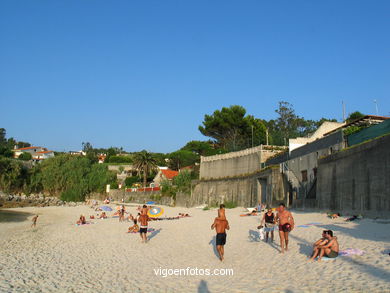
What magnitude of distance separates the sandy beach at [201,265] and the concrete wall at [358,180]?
1.37m

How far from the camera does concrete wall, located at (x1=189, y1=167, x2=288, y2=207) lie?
87.2 ft

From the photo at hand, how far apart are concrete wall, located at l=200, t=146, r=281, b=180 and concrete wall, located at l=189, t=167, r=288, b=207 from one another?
5.36ft

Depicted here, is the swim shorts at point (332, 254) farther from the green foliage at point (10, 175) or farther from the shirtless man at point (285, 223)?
the green foliage at point (10, 175)

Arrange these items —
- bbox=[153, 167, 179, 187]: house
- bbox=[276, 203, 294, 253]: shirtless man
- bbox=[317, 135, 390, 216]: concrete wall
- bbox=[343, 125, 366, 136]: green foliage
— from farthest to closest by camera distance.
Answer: bbox=[153, 167, 179, 187]: house
bbox=[343, 125, 366, 136]: green foliage
bbox=[317, 135, 390, 216]: concrete wall
bbox=[276, 203, 294, 253]: shirtless man

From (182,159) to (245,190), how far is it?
1630 inches

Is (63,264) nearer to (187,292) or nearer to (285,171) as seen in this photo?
(187,292)

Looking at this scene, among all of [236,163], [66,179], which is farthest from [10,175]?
[236,163]

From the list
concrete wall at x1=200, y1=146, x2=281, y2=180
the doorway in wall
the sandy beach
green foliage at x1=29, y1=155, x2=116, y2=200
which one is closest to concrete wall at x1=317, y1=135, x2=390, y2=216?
the sandy beach

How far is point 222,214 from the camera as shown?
9477 mm

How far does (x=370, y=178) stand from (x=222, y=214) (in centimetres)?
941

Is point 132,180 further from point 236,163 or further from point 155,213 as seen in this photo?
point 155,213

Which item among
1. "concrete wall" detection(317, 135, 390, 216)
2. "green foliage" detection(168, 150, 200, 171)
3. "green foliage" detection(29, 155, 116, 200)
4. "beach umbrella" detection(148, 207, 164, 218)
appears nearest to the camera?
"concrete wall" detection(317, 135, 390, 216)

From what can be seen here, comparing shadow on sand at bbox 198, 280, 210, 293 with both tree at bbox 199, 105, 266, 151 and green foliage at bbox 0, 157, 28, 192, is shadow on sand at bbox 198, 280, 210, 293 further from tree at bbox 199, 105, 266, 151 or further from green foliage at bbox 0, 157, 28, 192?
green foliage at bbox 0, 157, 28, 192

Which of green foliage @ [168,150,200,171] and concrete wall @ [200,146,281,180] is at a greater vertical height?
green foliage @ [168,150,200,171]
